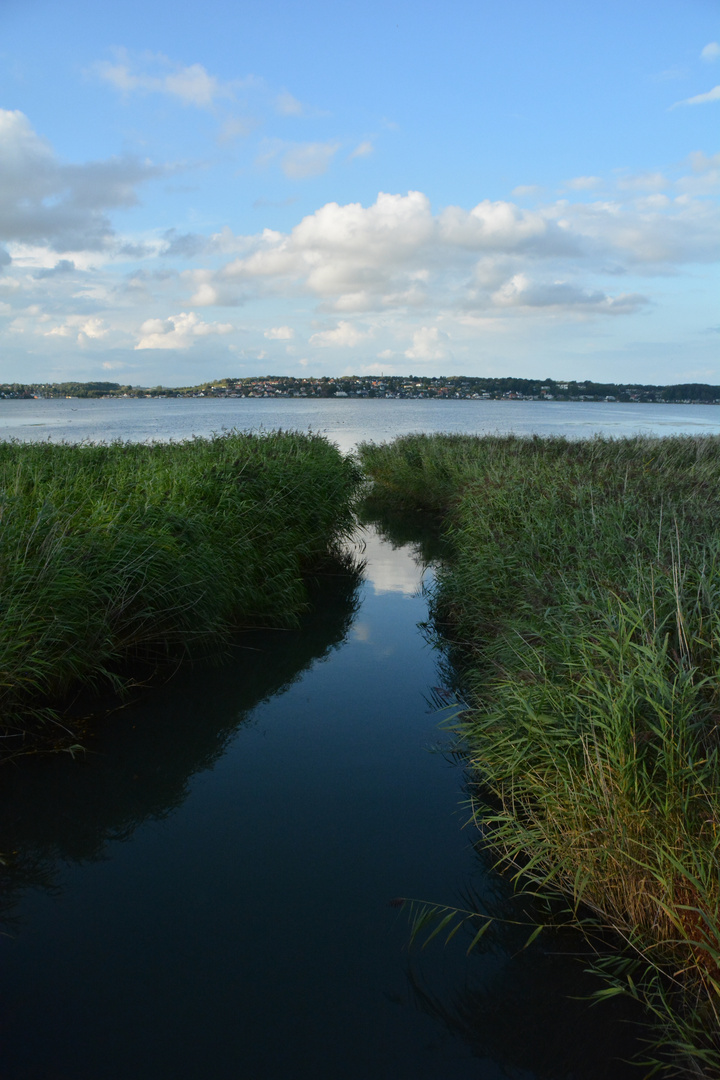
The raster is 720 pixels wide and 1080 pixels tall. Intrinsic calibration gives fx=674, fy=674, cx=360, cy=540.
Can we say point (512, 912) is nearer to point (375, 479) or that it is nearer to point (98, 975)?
point (98, 975)

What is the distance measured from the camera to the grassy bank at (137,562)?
5.88 m

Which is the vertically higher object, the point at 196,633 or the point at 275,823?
the point at 196,633

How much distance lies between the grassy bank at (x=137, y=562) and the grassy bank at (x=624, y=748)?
3225 millimetres

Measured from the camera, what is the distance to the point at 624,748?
3.68m

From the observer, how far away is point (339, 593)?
37.1ft

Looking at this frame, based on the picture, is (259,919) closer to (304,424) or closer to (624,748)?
(624,748)

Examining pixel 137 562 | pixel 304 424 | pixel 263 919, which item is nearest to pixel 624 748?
pixel 263 919

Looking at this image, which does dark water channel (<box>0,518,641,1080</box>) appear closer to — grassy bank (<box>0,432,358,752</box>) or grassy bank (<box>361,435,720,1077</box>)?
grassy bank (<box>361,435,720,1077</box>)

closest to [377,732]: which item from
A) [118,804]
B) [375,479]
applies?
[118,804]

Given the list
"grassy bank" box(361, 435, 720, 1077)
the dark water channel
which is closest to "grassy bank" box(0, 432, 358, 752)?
the dark water channel

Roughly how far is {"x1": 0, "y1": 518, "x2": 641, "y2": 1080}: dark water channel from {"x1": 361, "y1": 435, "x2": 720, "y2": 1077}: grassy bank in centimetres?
36

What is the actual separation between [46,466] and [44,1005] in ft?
31.7

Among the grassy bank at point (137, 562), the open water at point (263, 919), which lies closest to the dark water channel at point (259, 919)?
the open water at point (263, 919)

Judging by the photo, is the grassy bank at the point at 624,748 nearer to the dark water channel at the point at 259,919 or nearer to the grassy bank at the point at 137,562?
the dark water channel at the point at 259,919
